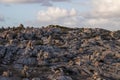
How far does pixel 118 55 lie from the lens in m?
82.6

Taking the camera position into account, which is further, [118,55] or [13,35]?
[13,35]

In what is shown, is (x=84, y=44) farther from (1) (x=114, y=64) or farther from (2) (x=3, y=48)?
(2) (x=3, y=48)

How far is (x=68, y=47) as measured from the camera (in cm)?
8506

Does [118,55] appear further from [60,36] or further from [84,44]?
[60,36]

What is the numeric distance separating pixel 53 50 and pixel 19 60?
31.6 ft

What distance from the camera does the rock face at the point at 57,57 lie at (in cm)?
6850

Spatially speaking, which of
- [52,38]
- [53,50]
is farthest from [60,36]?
[53,50]

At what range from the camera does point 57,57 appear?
255 feet

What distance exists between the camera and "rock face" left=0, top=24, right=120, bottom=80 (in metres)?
68.5

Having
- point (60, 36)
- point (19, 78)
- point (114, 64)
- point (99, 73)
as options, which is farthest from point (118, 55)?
point (19, 78)

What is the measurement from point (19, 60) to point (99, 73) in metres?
14.8

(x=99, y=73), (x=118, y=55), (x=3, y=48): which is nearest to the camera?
(x=99, y=73)

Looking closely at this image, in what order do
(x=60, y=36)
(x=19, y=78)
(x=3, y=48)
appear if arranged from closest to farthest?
(x=19, y=78) → (x=3, y=48) → (x=60, y=36)

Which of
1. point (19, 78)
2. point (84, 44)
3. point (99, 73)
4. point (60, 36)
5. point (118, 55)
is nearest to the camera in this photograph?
point (19, 78)
